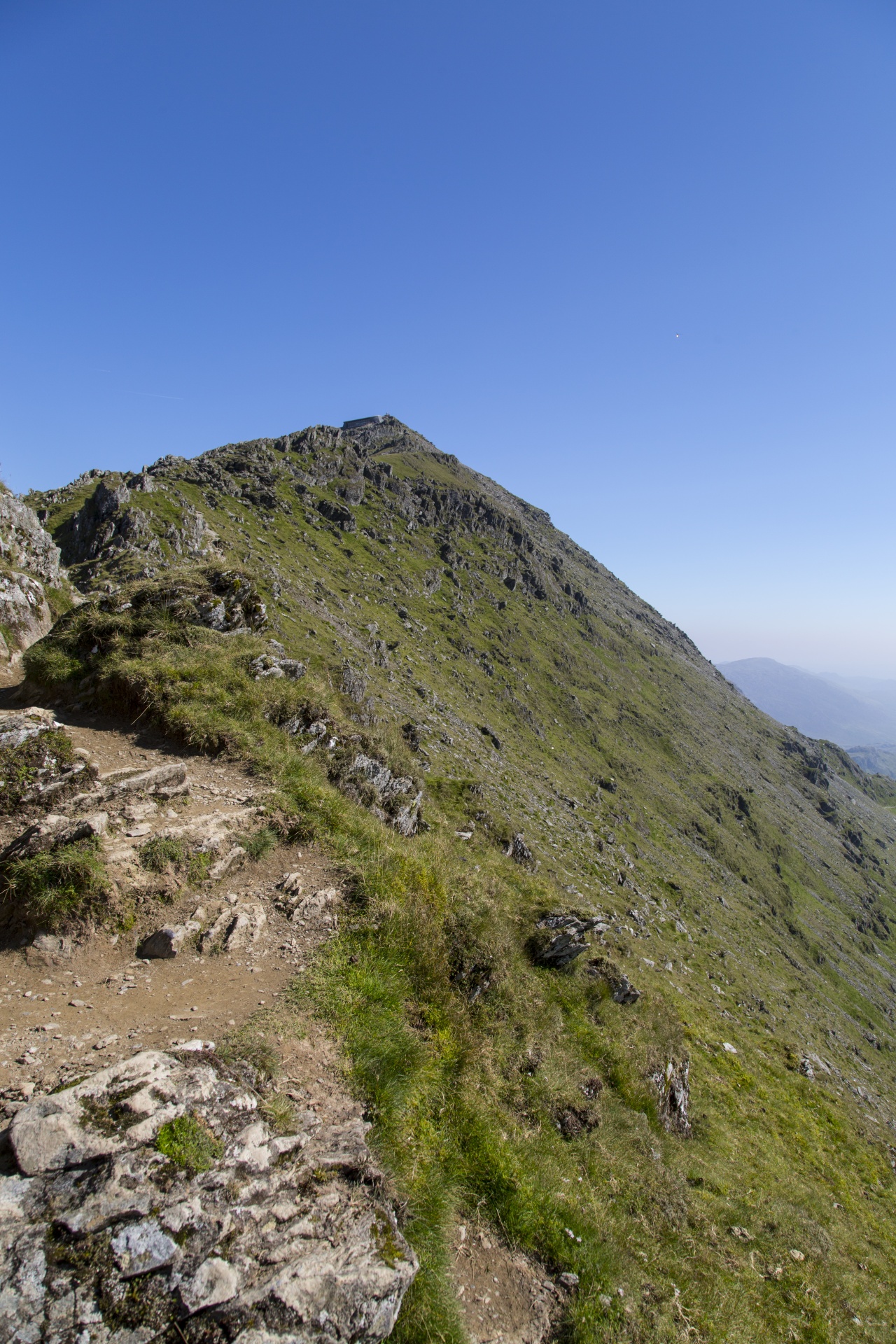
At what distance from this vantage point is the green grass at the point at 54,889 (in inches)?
299

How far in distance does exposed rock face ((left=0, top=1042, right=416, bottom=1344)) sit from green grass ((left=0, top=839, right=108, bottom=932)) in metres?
2.93

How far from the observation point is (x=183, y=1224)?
15.1 ft

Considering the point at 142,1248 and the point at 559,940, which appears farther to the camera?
the point at 559,940

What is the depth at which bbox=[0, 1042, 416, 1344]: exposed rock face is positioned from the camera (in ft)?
13.4

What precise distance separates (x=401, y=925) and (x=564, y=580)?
15171 centimetres

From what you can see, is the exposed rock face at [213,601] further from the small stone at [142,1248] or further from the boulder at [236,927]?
the small stone at [142,1248]

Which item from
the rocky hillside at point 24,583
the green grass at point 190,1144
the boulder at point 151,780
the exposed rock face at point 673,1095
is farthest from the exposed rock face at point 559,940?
the rocky hillside at point 24,583

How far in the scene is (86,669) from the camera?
1351 cm

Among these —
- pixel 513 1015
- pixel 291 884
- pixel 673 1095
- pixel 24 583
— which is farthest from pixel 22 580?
pixel 673 1095

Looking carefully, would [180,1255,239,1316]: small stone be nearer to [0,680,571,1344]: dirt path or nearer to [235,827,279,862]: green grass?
[0,680,571,1344]: dirt path

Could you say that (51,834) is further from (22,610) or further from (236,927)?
(22,610)

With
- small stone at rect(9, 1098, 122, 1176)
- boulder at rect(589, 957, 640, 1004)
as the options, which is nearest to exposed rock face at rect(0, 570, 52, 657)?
small stone at rect(9, 1098, 122, 1176)

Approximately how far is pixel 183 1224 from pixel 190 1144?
24.3 inches

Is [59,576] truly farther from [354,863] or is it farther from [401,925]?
[401,925]
